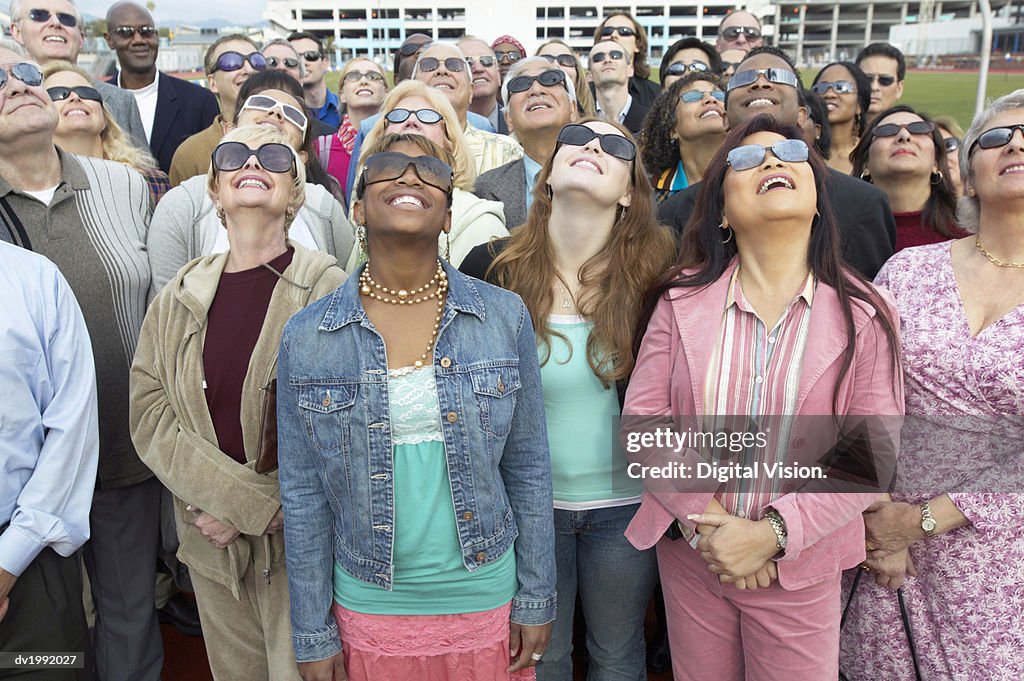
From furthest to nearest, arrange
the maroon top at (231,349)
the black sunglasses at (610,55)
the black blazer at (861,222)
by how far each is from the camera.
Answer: the black sunglasses at (610,55) < the black blazer at (861,222) < the maroon top at (231,349)

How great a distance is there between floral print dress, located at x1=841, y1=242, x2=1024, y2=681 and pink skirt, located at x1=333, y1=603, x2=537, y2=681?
155cm

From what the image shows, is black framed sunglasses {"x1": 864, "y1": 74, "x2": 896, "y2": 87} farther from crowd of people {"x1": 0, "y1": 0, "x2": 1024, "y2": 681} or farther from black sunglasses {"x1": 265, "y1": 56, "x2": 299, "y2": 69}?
black sunglasses {"x1": 265, "y1": 56, "x2": 299, "y2": 69}

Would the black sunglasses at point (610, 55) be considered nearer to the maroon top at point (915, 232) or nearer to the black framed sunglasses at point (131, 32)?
the maroon top at point (915, 232)

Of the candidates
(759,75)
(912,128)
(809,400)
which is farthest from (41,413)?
(912,128)

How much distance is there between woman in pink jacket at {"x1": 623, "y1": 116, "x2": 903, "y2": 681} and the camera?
246 cm

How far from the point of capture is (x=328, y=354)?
2.30m

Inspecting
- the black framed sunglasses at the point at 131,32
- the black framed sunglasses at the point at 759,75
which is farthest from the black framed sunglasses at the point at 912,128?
the black framed sunglasses at the point at 131,32

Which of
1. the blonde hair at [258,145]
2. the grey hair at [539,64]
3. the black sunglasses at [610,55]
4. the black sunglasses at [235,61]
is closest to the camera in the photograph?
the blonde hair at [258,145]

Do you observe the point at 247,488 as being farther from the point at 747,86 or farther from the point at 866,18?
the point at 866,18

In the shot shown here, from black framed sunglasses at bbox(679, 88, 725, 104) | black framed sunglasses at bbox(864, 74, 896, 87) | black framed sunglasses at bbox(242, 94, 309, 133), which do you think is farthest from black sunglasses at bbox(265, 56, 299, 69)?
→ black framed sunglasses at bbox(864, 74, 896, 87)

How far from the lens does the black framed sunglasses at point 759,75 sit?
3.89 metres

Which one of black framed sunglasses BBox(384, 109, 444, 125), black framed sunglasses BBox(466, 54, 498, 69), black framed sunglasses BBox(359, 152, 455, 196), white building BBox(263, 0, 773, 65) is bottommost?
black framed sunglasses BBox(359, 152, 455, 196)

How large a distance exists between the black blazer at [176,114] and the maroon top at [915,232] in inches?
209

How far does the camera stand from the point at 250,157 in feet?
9.64
